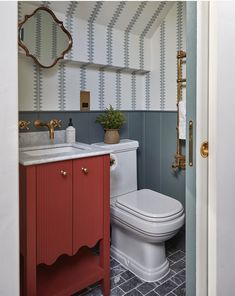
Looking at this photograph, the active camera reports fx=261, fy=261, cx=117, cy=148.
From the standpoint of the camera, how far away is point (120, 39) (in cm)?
213

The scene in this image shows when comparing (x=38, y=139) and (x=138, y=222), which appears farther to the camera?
(x=38, y=139)

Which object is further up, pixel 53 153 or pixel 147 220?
pixel 53 153

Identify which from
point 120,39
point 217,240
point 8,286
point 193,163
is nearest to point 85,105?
point 120,39

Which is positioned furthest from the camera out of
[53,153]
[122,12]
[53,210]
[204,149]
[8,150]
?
[122,12]

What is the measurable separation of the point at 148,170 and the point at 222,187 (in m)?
1.45

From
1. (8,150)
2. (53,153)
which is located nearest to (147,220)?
(53,153)

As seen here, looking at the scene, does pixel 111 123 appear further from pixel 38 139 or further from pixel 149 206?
pixel 149 206

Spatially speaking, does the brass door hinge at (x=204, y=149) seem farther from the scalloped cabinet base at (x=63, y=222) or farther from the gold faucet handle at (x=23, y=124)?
the gold faucet handle at (x=23, y=124)

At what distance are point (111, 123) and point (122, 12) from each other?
2.77 ft

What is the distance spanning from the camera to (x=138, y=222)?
1663mm

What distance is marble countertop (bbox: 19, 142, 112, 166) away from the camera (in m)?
1.25

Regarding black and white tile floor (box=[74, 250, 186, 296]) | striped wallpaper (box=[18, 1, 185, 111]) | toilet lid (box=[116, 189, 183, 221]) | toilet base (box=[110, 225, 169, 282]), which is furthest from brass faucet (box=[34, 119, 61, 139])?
black and white tile floor (box=[74, 250, 186, 296])

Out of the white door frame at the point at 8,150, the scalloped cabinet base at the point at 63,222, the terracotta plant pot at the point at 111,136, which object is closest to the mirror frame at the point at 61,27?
the terracotta plant pot at the point at 111,136

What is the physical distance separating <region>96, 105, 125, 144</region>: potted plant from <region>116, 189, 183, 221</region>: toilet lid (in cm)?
45
